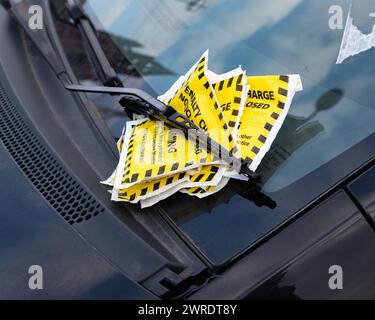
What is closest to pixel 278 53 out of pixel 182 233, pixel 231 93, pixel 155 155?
pixel 231 93

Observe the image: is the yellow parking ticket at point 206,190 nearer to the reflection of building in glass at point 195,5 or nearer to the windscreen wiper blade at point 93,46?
the windscreen wiper blade at point 93,46

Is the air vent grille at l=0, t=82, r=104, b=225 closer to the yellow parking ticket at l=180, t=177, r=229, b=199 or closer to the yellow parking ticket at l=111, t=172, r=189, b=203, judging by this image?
the yellow parking ticket at l=111, t=172, r=189, b=203

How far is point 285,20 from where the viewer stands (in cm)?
179

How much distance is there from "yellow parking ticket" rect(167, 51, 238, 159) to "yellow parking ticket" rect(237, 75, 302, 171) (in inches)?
1.8

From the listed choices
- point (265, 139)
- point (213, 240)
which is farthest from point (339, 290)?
point (265, 139)

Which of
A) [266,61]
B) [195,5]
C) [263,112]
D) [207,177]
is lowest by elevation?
[207,177]

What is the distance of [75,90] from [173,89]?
297 millimetres

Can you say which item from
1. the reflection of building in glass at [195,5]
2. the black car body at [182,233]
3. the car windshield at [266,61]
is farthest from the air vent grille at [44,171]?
the reflection of building in glass at [195,5]

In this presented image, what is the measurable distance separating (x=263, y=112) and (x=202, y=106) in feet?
0.55

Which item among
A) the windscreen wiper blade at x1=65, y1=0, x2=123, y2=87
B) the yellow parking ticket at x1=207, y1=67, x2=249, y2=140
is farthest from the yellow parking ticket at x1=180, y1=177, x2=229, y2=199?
the windscreen wiper blade at x1=65, y1=0, x2=123, y2=87

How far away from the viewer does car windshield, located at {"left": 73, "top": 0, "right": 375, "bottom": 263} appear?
145 centimetres

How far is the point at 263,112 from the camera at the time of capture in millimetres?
1564

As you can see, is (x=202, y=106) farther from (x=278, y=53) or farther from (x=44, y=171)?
(x=44, y=171)
